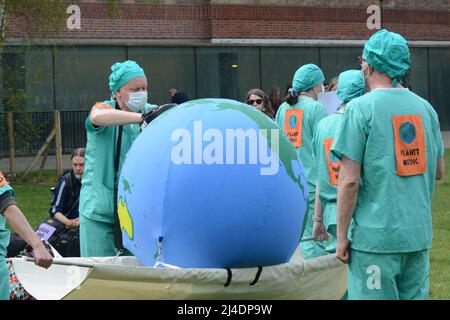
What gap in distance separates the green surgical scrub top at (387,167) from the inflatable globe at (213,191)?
0.40 meters

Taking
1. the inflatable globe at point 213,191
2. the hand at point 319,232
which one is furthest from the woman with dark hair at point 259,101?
the inflatable globe at point 213,191

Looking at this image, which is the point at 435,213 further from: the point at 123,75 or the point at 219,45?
the point at 219,45

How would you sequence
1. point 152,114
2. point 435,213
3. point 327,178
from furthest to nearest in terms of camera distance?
point 435,213, point 327,178, point 152,114

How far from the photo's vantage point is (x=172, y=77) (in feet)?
102

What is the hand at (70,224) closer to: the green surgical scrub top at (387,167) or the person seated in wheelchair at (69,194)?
the person seated in wheelchair at (69,194)

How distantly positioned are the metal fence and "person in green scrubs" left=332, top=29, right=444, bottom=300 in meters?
18.5

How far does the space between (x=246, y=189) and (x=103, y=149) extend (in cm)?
175

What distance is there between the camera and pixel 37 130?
23891mm

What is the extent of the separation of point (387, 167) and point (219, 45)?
26.9 m

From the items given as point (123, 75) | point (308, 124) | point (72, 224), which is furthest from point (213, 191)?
point (72, 224)

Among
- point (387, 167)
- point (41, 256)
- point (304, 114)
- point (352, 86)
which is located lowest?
point (41, 256)

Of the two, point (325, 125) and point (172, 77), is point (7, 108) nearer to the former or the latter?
point (172, 77)

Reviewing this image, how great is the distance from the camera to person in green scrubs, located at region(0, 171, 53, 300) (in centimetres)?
521

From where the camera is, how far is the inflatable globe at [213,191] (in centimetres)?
494
